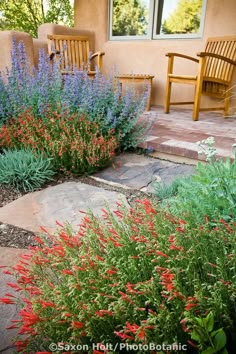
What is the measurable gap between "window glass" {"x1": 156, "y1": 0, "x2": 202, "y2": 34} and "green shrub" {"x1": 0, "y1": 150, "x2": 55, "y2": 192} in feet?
12.2

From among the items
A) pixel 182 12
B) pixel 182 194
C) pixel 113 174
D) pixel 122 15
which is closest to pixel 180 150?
pixel 113 174

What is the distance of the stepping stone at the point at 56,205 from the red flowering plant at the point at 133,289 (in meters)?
0.77

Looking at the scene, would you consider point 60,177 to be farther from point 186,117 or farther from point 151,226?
point 186,117

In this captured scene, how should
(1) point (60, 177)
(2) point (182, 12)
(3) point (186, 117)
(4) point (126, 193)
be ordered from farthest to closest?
(2) point (182, 12), (3) point (186, 117), (1) point (60, 177), (4) point (126, 193)

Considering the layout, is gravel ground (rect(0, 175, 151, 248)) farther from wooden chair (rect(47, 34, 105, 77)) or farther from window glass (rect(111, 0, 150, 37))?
window glass (rect(111, 0, 150, 37))

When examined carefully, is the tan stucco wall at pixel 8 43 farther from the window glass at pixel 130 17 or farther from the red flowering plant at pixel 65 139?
the window glass at pixel 130 17

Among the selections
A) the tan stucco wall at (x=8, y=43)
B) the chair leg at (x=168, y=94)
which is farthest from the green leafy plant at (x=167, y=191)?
the tan stucco wall at (x=8, y=43)

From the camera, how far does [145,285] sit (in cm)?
82

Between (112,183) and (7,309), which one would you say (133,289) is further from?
(112,183)

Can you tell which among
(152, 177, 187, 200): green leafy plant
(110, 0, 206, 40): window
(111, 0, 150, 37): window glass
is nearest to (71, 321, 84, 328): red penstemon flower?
(152, 177, 187, 200): green leafy plant

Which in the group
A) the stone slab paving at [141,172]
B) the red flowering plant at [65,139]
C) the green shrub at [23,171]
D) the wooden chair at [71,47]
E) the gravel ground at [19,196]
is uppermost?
the wooden chair at [71,47]

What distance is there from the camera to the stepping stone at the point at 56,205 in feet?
6.18

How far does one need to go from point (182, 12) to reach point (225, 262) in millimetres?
5022

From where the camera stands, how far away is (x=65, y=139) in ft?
8.29
